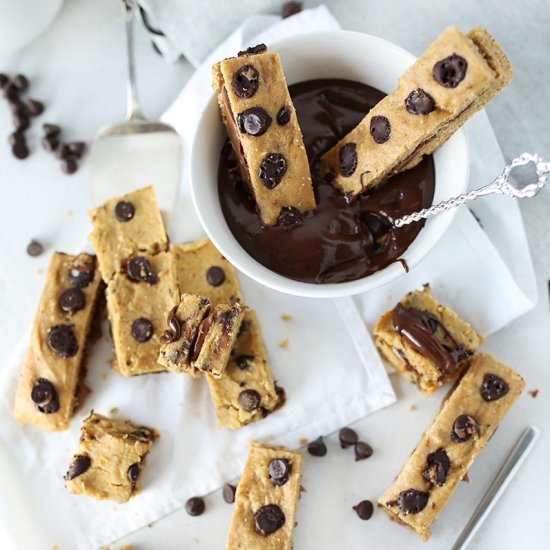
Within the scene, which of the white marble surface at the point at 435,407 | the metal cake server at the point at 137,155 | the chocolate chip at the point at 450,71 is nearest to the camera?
the chocolate chip at the point at 450,71

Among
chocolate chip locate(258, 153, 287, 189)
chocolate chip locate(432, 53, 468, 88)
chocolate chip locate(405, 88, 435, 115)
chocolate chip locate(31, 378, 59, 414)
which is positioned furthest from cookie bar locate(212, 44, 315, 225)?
chocolate chip locate(31, 378, 59, 414)

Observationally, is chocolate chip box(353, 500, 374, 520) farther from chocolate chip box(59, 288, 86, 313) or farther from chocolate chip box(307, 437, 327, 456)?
chocolate chip box(59, 288, 86, 313)

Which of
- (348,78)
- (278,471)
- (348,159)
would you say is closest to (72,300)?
(278,471)

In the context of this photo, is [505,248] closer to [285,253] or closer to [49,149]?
[285,253]

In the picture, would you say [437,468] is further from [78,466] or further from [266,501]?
[78,466]

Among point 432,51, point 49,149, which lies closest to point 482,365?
point 432,51

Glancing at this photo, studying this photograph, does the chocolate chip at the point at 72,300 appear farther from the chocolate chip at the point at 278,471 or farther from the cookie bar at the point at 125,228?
the chocolate chip at the point at 278,471

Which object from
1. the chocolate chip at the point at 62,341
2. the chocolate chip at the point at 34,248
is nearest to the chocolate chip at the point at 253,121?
the chocolate chip at the point at 62,341
